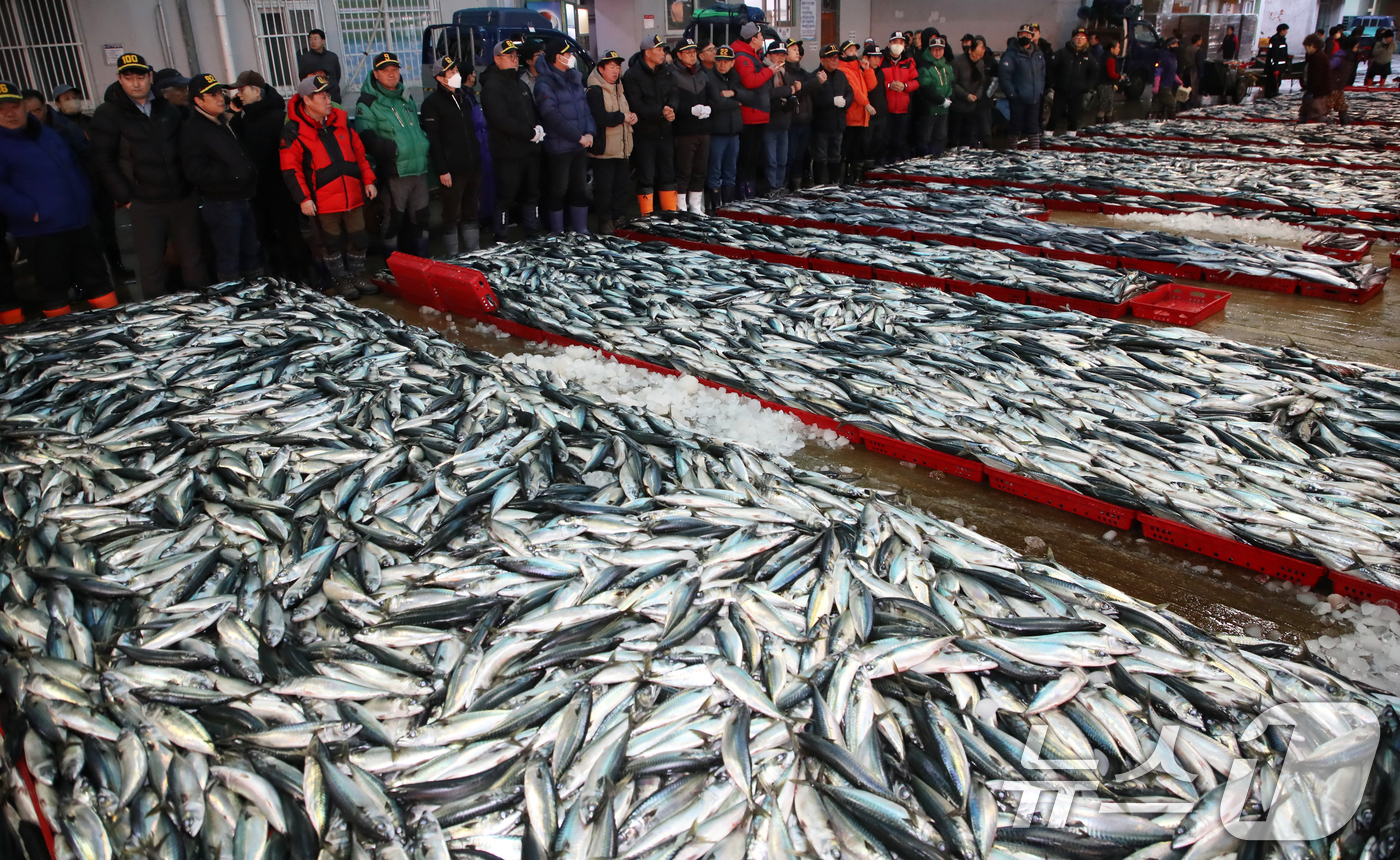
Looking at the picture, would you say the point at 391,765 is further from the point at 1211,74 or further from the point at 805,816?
the point at 1211,74

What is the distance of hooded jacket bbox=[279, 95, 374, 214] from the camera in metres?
6.93

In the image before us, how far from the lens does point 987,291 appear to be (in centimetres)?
657

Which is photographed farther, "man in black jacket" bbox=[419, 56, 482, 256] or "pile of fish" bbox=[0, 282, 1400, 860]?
"man in black jacket" bbox=[419, 56, 482, 256]

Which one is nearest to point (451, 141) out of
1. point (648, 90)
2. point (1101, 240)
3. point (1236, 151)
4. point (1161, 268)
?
point (648, 90)

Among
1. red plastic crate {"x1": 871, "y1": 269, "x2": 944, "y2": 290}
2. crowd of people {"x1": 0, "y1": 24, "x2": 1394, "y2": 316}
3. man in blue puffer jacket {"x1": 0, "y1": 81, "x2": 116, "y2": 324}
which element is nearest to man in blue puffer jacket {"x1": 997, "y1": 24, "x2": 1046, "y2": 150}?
crowd of people {"x1": 0, "y1": 24, "x2": 1394, "y2": 316}

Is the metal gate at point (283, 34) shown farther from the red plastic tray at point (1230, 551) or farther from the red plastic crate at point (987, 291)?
the red plastic tray at point (1230, 551)

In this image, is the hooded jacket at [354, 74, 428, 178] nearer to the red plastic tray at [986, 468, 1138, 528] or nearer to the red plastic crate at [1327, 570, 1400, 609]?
the red plastic tray at [986, 468, 1138, 528]

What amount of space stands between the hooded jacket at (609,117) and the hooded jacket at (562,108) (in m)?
0.20

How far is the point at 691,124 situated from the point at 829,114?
285 centimetres

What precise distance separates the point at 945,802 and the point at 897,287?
492 cm

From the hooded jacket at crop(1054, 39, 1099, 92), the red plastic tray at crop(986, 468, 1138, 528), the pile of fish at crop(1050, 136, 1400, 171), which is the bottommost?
the red plastic tray at crop(986, 468, 1138, 528)

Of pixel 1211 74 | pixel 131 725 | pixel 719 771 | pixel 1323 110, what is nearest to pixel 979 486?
pixel 719 771

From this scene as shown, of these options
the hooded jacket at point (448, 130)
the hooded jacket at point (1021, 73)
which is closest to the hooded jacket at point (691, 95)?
the hooded jacket at point (448, 130)

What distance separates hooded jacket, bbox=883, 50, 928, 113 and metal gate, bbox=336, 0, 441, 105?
27.0 feet
